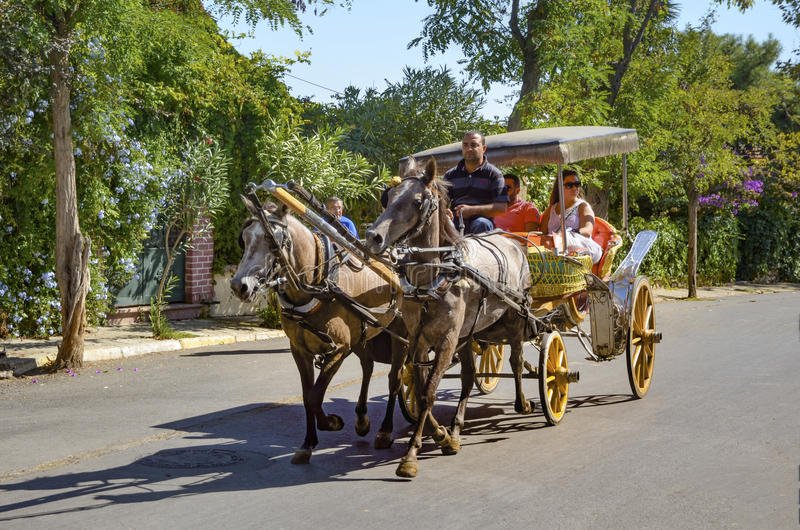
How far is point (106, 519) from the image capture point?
5.70 m

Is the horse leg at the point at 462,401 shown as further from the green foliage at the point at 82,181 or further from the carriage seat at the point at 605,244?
the green foliage at the point at 82,181

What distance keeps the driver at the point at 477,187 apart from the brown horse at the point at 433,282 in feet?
1.69

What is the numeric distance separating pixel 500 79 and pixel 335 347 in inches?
552

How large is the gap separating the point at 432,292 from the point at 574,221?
3.38 m

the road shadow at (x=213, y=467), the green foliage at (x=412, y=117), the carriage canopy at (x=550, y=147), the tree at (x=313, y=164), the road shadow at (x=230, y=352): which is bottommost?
the road shadow at (x=213, y=467)

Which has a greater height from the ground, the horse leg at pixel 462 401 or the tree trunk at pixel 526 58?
the tree trunk at pixel 526 58

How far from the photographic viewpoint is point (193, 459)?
7.26 m

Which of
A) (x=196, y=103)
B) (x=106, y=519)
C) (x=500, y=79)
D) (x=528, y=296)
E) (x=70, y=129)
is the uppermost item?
(x=500, y=79)

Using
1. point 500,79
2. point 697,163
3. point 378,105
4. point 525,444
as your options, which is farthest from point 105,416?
point 697,163

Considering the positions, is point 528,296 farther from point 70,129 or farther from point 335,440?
point 70,129

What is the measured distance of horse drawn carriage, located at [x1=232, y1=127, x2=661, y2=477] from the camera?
6.76 m

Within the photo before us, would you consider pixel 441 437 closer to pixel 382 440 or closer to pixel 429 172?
pixel 382 440

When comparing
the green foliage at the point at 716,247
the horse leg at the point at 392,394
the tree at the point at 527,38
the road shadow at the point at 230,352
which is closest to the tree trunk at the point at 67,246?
the road shadow at the point at 230,352

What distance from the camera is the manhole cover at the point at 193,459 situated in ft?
23.2
